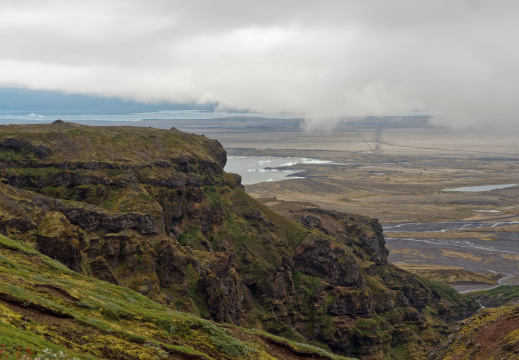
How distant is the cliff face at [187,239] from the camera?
64.7 metres

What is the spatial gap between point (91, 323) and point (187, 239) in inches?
2100

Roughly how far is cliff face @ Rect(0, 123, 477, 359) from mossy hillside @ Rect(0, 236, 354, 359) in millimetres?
11861

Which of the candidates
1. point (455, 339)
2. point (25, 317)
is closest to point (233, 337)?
point (25, 317)

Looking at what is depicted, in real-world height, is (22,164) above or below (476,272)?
above

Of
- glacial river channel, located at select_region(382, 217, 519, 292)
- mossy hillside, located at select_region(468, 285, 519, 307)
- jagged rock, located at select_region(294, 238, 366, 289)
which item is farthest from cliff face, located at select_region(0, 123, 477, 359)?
glacial river channel, located at select_region(382, 217, 519, 292)

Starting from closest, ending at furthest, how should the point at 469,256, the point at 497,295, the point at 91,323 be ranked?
1. the point at 91,323
2. the point at 497,295
3. the point at 469,256

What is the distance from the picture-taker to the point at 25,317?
29.7 metres

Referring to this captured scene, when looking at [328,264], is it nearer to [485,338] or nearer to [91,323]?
[485,338]

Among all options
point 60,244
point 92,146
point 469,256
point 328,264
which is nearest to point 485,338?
point 60,244

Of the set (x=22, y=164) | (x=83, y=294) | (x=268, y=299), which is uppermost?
(x=22, y=164)

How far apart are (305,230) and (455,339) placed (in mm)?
59471

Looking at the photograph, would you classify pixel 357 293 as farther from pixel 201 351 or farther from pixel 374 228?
pixel 201 351

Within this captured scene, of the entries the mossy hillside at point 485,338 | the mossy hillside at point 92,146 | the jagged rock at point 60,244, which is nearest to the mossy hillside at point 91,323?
the jagged rock at point 60,244

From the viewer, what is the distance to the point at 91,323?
3331 centimetres
